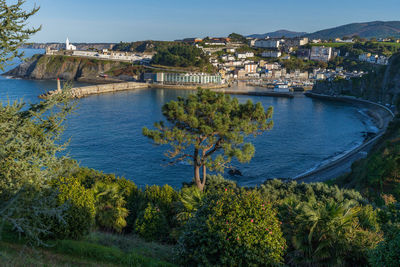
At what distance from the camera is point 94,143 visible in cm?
3462

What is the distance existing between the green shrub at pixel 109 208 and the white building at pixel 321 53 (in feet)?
496

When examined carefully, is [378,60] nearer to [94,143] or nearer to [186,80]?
[186,80]

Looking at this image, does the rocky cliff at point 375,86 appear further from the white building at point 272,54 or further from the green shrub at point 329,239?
the white building at point 272,54

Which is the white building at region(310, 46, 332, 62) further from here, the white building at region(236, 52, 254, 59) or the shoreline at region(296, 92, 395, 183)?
the shoreline at region(296, 92, 395, 183)

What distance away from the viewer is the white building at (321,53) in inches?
5756

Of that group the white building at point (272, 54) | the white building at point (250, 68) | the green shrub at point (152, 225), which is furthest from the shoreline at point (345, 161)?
the white building at point (272, 54)

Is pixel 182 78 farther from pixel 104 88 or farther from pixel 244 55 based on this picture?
pixel 244 55

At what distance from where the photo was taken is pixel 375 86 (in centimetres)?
6688

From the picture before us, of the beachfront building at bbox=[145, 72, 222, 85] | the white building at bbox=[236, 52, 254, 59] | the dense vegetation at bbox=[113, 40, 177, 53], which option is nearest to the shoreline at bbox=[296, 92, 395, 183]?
the beachfront building at bbox=[145, 72, 222, 85]

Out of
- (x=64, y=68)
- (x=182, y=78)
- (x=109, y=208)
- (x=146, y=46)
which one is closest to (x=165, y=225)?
(x=109, y=208)

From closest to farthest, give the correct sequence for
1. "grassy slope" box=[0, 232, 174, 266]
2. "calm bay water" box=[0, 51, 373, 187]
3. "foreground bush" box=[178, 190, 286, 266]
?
"foreground bush" box=[178, 190, 286, 266] → "grassy slope" box=[0, 232, 174, 266] → "calm bay water" box=[0, 51, 373, 187]

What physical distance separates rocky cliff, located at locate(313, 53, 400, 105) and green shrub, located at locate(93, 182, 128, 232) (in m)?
49.3

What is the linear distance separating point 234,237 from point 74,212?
3.97 meters

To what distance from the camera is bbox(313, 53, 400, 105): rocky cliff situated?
192 feet
